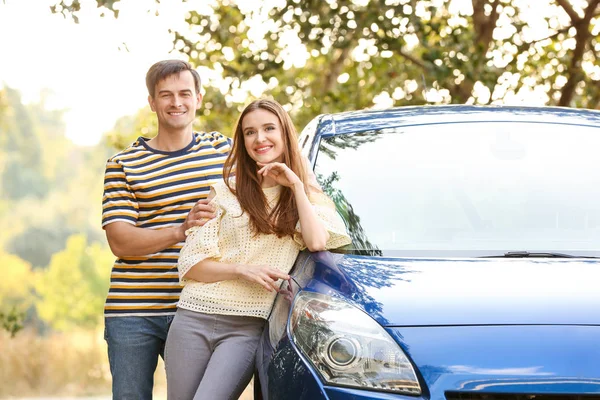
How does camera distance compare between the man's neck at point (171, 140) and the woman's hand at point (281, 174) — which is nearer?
the woman's hand at point (281, 174)

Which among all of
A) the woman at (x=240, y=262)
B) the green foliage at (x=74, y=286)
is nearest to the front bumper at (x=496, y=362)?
the woman at (x=240, y=262)

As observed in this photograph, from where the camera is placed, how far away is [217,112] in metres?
12.1

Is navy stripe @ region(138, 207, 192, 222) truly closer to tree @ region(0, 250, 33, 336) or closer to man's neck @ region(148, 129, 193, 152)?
man's neck @ region(148, 129, 193, 152)

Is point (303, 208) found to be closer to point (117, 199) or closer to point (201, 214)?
point (201, 214)

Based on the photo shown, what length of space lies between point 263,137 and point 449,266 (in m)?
0.87

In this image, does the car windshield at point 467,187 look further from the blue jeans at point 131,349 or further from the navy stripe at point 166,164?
the blue jeans at point 131,349

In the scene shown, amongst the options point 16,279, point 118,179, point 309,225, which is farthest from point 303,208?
point 16,279

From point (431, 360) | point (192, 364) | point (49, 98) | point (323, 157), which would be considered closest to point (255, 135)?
point (323, 157)

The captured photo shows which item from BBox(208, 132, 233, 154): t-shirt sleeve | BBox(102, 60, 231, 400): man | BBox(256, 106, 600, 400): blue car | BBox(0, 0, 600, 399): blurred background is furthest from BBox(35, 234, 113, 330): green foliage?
BBox(256, 106, 600, 400): blue car

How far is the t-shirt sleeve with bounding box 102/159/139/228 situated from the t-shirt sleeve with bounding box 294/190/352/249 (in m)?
0.82

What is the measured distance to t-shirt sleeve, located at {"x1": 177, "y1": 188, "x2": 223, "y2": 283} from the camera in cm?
364

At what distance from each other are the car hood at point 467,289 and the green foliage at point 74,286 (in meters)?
71.6

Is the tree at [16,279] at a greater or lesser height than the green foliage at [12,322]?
lesser

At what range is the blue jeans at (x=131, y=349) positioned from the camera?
162 inches
